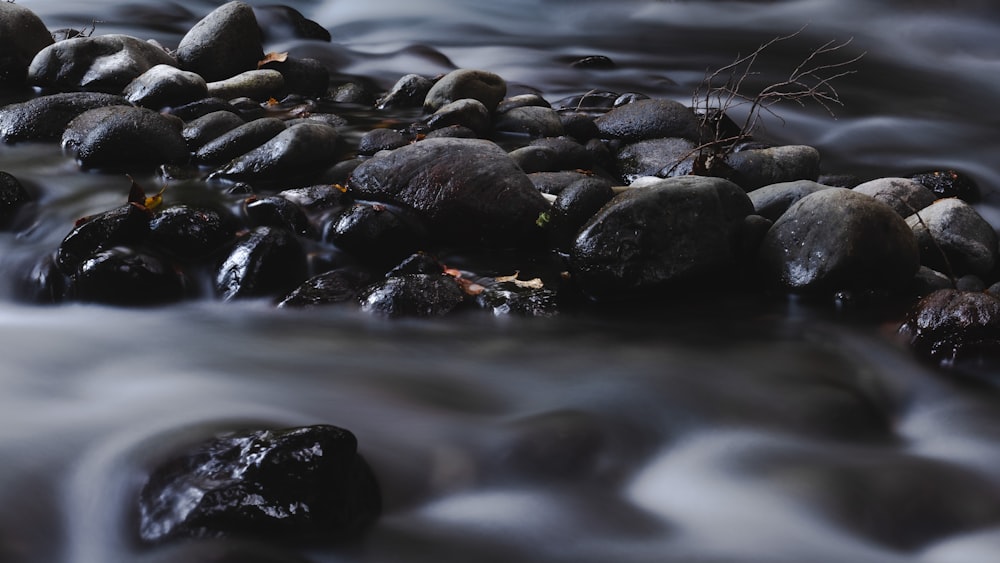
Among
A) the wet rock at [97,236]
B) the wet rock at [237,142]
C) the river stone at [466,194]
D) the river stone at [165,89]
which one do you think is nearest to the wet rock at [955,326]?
the river stone at [466,194]

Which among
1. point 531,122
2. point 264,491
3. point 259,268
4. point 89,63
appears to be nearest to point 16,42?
point 89,63

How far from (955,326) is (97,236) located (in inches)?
173

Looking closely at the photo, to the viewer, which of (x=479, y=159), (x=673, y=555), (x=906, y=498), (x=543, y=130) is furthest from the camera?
(x=543, y=130)

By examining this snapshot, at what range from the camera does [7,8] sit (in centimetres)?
953

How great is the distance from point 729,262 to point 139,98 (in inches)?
227

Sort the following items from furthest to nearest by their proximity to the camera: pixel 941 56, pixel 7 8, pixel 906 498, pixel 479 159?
1. pixel 941 56
2. pixel 7 8
3. pixel 479 159
4. pixel 906 498

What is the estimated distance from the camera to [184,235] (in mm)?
4898

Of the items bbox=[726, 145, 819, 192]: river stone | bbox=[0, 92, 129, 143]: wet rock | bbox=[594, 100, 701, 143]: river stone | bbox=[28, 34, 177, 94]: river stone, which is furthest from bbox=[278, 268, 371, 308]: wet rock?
bbox=[28, 34, 177, 94]: river stone

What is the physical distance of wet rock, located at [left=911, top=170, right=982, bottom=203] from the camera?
690 cm

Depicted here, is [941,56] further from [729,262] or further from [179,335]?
[179,335]

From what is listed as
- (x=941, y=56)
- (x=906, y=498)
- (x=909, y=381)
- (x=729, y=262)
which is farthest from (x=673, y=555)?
(x=941, y=56)

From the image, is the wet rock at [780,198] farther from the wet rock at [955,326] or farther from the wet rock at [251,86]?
the wet rock at [251,86]

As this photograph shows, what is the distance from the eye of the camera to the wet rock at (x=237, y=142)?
6.45 metres

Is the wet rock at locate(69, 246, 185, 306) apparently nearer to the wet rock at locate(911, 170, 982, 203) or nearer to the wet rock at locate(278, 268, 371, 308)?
the wet rock at locate(278, 268, 371, 308)
